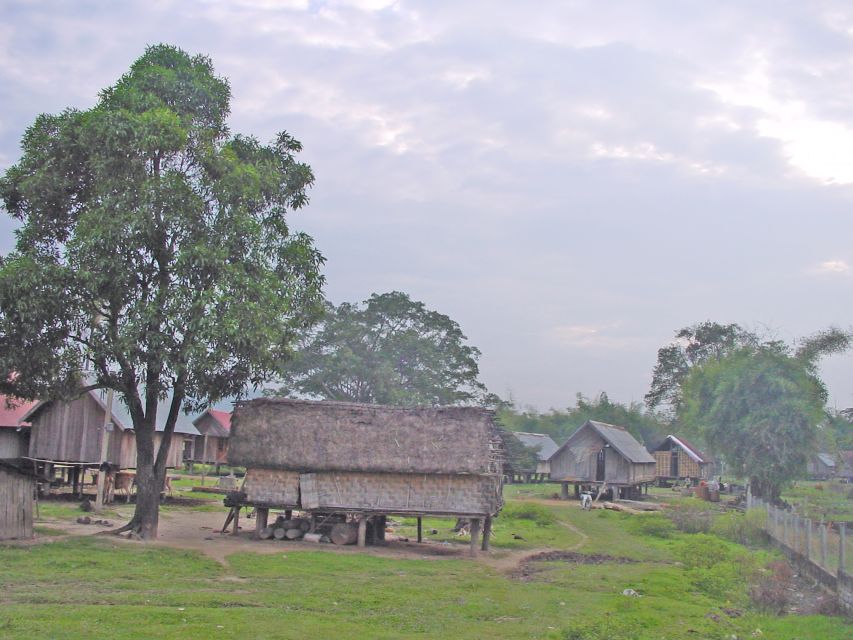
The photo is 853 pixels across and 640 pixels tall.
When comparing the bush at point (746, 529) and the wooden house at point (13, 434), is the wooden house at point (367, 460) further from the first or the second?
the wooden house at point (13, 434)

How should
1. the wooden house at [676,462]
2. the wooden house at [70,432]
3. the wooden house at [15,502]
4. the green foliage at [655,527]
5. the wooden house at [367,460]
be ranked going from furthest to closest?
the wooden house at [676,462] → the wooden house at [70,432] → the green foliage at [655,527] → the wooden house at [367,460] → the wooden house at [15,502]

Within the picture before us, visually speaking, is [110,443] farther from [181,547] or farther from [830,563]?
[830,563]

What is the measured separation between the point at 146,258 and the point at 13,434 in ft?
59.3

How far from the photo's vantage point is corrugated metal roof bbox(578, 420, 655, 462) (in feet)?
161

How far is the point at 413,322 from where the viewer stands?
66312 millimetres

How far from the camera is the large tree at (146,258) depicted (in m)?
21.4

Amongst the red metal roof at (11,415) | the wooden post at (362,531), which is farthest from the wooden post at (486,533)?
the red metal roof at (11,415)

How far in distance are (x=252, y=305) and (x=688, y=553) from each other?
45.9ft

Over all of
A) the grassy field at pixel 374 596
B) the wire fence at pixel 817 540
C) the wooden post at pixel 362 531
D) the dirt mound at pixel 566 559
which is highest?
the wire fence at pixel 817 540

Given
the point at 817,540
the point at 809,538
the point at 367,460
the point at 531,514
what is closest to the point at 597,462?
the point at 531,514

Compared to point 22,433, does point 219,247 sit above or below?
above

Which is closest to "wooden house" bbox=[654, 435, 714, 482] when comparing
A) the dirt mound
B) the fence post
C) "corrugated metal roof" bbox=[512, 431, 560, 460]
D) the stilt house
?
"corrugated metal roof" bbox=[512, 431, 560, 460]

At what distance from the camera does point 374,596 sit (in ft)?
53.1

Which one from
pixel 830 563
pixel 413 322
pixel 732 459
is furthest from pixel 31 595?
pixel 413 322
